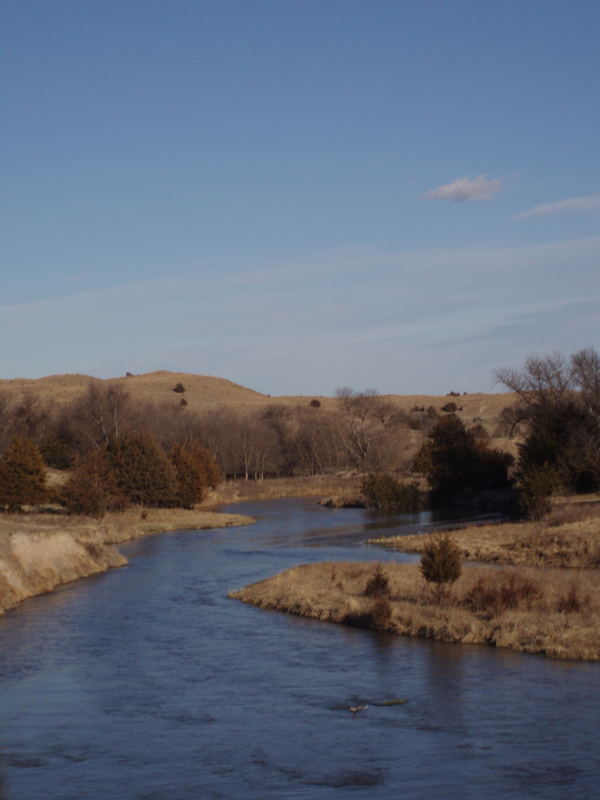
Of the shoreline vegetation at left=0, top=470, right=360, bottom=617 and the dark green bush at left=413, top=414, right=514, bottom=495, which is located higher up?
the dark green bush at left=413, top=414, right=514, bottom=495

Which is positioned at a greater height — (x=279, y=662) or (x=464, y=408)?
(x=464, y=408)

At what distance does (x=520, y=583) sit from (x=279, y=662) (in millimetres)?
7690

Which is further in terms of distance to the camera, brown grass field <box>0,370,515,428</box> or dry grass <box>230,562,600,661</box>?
brown grass field <box>0,370,515,428</box>

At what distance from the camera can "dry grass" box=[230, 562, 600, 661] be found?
22094 mm

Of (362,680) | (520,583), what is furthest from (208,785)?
(520,583)

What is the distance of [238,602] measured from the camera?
30.5m

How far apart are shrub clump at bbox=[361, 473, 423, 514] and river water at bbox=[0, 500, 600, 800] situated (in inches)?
1514

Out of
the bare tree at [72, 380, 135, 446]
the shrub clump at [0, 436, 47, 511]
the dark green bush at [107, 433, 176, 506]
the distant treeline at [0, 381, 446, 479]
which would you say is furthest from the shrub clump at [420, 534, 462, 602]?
the bare tree at [72, 380, 135, 446]

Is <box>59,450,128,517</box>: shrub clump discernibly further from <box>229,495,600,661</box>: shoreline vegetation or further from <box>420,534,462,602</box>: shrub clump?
<box>420,534,462,602</box>: shrub clump

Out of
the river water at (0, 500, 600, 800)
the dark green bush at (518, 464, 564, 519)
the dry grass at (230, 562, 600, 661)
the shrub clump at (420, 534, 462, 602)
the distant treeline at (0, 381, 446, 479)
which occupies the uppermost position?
the distant treeline at (0, 381, 446, 479)

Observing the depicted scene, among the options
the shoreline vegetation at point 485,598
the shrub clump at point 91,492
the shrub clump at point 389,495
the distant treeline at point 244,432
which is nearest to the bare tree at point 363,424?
the distant treeline at point 244,432

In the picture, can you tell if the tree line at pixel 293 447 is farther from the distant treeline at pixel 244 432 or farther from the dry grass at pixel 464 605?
the dry grass at pixel 464 605

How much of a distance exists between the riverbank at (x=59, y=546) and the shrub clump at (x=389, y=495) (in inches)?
508

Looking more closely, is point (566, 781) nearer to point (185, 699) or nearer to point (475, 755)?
point (475, 755)
